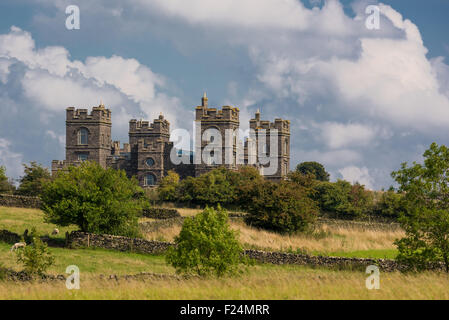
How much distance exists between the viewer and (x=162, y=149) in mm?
71875

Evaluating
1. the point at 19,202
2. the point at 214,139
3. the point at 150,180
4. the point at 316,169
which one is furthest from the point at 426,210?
the point at 316,169

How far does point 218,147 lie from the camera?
7050 cm

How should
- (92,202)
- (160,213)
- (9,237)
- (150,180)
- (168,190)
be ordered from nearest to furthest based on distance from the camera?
1. (9,237)
2. (92,202)
3. (160,213)
4. (168,190)
5. (150,180)

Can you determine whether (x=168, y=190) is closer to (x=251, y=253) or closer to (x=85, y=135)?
(x=85, y=135)

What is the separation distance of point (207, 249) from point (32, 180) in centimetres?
4543

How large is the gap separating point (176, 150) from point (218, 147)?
A: 19.8ft

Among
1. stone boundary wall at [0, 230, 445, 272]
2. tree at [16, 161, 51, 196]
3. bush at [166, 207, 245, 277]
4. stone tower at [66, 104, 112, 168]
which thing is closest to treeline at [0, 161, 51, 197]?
tree at [16, 161, 51, 196]

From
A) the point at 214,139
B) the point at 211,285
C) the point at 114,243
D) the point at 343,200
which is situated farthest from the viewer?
the point at 214,139

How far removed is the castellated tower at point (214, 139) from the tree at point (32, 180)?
1860 centimetres

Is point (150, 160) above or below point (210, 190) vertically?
above

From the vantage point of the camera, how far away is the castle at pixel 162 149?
2783 inches

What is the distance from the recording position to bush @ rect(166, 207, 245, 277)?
55.5 ft

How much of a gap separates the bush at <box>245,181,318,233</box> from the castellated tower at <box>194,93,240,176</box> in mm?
30228
